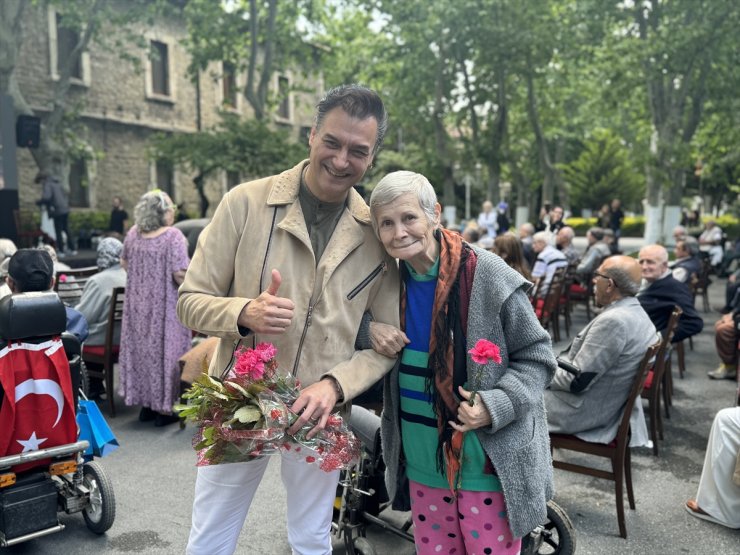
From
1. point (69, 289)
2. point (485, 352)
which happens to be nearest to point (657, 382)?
point (485, 352)

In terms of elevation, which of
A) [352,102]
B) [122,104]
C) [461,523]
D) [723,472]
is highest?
[122,104]

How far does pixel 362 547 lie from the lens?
296 centimetres

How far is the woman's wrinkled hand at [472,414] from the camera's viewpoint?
6.31 ft

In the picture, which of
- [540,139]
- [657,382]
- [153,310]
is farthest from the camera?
[540,139]

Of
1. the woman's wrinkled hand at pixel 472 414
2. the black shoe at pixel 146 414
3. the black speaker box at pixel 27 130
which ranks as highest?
the black speaker box at pixel 27 130

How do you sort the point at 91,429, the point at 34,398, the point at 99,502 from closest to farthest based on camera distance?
the point at 34,398 → the point at 99,502 → the point at 91,429

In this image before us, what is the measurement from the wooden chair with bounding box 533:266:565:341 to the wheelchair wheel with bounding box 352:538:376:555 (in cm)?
525

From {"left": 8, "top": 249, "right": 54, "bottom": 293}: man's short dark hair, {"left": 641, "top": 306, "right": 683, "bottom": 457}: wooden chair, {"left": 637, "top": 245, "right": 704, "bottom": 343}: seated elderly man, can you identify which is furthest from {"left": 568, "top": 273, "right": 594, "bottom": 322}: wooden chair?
{"left": 8, "top": 249, "right": 54, "bottom": 293}: man's short dark hair

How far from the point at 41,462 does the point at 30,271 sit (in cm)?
97

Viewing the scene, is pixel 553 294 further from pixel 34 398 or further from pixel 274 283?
pixel 274 283

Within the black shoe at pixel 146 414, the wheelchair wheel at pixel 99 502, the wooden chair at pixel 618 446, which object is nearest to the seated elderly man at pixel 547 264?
the wooden chair at pixel 618 446

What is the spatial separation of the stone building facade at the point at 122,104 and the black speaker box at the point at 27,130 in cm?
507

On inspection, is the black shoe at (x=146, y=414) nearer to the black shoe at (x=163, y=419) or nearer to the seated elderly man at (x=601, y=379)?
the black shoe at (x=163, y=419)

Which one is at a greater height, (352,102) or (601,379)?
(352,102)
